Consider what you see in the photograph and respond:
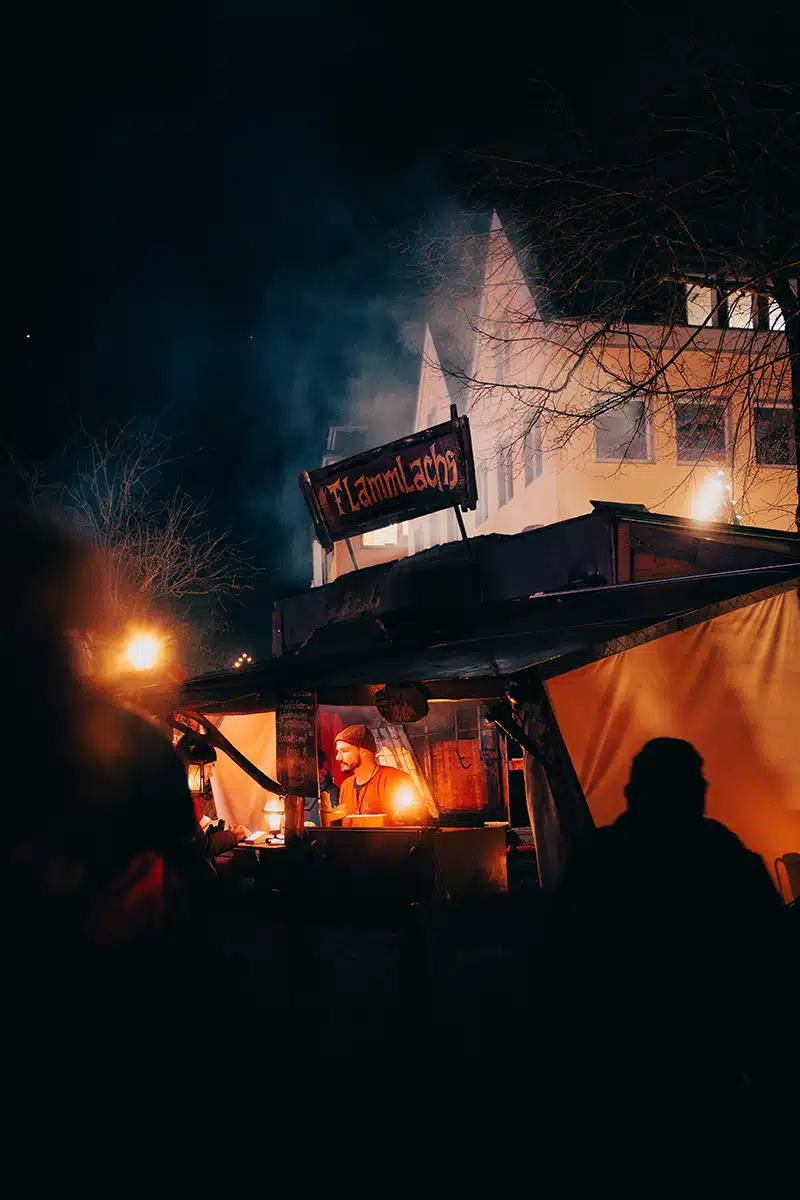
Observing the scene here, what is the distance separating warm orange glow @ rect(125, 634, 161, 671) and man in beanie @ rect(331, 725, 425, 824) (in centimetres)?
761

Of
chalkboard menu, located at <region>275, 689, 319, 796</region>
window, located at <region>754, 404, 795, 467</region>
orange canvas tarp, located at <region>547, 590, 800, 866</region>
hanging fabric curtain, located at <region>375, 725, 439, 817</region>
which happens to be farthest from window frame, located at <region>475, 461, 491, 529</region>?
orange canvas tarp, located at <region>547, 590, 800, 866</region>

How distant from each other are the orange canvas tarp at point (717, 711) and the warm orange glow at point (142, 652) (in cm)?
1316

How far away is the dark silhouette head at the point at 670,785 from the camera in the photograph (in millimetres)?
→ 5844

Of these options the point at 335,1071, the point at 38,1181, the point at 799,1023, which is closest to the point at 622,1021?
the point at 799,1023

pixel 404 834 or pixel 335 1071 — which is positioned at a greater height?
pixel 404 834

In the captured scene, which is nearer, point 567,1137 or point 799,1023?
point 799,1023

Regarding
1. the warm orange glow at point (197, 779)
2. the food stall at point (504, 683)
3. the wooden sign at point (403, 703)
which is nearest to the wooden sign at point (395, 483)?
the food stall at point (504, 683)

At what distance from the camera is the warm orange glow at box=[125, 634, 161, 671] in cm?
1806

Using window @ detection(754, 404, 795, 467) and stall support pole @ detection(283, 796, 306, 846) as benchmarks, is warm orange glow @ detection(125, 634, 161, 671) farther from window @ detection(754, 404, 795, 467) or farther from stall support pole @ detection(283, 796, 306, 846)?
window @ detection(754, 404, 795, 467)

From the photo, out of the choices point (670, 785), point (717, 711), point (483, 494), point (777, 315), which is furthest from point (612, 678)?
point (483, 494)

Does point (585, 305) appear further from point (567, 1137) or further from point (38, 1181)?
point (38, 1181)

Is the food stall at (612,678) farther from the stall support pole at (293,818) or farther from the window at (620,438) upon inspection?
the window at (620,438)

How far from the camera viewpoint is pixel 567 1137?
4375 millimetres

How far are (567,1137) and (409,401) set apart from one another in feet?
118
